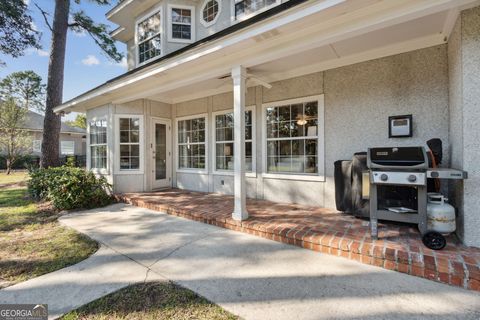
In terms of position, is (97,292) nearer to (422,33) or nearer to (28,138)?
(422,33)

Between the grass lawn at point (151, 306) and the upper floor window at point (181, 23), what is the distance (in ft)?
23.7

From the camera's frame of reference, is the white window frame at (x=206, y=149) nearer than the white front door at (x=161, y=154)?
Yes

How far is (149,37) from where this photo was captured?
7.73 metres

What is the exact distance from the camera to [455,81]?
3012mm

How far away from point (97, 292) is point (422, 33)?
18.0ft

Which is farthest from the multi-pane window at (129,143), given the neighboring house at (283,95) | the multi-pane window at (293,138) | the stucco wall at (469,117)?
the stucco wall at (469,117)

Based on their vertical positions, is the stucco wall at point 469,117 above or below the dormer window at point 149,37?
below

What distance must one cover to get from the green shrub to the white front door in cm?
139

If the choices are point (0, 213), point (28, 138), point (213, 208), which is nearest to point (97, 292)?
point (213, 208)

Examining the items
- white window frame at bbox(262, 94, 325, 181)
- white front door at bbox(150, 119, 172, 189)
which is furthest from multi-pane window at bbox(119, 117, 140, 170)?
white window frame at bbox(262, 94, 325, 181)

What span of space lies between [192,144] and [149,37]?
4069 mm

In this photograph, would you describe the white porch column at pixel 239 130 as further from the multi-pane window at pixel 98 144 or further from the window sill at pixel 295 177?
the multi-pane window at pixel 98 144

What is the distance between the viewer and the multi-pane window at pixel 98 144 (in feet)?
23.6

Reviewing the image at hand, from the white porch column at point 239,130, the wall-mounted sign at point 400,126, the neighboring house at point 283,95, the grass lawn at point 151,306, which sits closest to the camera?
the grass lawn at point 151,306
